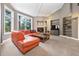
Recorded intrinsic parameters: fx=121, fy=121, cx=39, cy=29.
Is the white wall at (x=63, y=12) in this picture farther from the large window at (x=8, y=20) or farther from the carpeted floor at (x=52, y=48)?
the large window at (x=8, y=20)

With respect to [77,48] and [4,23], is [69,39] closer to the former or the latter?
[77,48]

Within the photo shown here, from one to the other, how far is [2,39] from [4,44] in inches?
5.6

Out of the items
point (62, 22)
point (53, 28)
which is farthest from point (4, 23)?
point (62, 22)

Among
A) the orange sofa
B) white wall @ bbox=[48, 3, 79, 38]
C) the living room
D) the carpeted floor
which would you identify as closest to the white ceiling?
the living room

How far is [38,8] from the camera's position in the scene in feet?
11.6

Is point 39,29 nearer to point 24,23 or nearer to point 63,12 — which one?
point 24,23

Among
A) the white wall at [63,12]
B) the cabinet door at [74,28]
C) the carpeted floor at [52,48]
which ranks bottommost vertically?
the carpeted floor at [52,48]

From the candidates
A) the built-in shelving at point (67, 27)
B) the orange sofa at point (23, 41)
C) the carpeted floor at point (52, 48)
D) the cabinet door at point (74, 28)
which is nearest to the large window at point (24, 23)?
the orange sofa at point (23, 41)

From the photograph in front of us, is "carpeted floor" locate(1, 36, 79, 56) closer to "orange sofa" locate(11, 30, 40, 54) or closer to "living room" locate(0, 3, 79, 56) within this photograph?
"living room" locate(0, 3, 79, 56)

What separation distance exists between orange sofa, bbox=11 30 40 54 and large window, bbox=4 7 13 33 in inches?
7.2

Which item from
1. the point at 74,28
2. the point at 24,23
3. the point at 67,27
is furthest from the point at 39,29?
the point at 74,28

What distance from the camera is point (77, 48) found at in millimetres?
3383

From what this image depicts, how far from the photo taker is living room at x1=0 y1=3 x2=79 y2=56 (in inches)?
127

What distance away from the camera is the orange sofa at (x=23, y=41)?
3135mm
